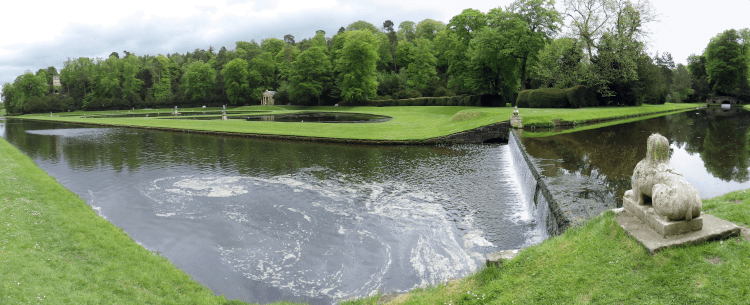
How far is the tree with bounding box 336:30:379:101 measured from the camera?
240 feet

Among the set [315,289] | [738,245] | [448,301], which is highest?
[738,245]

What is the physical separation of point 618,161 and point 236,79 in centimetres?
9321

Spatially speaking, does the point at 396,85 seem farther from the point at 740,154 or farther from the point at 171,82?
the point at 171,82

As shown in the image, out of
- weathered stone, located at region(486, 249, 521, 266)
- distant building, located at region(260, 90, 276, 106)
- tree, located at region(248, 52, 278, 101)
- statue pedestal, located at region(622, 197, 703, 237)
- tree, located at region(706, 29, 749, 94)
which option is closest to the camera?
statue pedestal, located at region(622, 197, 703, 237)

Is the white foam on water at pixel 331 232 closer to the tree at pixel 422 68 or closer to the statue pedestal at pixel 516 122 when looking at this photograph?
the statue pedestal at pixel 516 122

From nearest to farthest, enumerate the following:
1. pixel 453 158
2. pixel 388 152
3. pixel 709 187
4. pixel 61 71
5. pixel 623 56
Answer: pixel 709 187
pixel 453 158
pixel 388 152
pixel 623 56
pixel 61 71

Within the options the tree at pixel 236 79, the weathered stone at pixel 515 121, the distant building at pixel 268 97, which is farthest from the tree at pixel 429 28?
the weathered stone at pixel 515 121

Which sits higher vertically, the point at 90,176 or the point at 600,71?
the point at 600,71

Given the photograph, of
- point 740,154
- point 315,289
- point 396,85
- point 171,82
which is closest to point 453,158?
point 740,154

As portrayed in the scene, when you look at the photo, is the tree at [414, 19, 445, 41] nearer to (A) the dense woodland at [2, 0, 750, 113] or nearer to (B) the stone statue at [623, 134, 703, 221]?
(A) the dense woodland at [2, 0, 750, 113]

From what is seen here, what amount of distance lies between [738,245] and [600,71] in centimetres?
4473

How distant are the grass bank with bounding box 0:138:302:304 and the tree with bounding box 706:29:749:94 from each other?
92799 millimetres

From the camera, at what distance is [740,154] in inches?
577

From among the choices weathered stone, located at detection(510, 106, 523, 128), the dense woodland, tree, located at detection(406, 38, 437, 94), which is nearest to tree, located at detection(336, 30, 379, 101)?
the dense woodland
